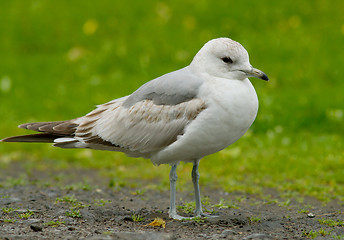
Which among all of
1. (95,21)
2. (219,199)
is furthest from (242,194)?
(95,21)

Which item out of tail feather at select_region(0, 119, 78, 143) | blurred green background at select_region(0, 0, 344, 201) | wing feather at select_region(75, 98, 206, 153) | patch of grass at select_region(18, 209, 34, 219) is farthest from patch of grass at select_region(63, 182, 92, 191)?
patch of grass at select_region(18, 209, 34, 219)

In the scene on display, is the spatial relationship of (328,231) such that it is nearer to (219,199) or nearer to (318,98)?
(219,199)

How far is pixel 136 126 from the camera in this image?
19.0 ft

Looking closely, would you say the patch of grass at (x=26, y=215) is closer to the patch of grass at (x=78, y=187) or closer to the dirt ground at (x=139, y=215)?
the dirt ground at (x=139, y=215)

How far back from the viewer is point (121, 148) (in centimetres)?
588

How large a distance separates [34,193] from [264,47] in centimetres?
735

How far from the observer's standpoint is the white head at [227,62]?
18.1ft

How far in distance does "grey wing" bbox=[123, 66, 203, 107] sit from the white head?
170mm

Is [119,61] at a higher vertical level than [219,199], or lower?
higher

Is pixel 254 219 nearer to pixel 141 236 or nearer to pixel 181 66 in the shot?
pixel 141 236

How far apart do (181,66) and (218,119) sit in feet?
24.2

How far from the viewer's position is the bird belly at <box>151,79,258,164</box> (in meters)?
5.24

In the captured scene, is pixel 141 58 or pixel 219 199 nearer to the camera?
pixel 219 199

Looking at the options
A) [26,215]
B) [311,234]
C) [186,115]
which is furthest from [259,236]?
[26,215]
